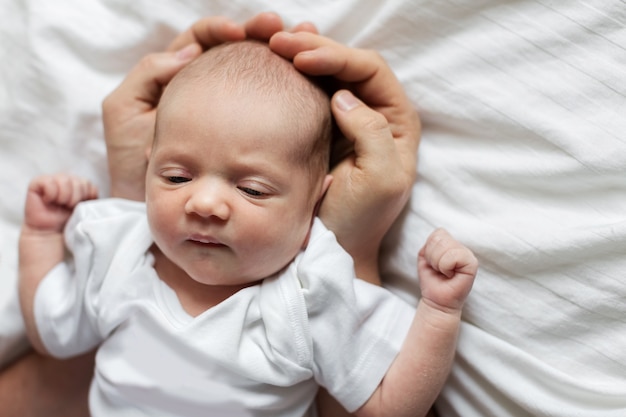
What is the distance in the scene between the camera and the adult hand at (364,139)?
3.38ft

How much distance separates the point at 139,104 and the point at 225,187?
324 mm

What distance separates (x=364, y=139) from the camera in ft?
3.38

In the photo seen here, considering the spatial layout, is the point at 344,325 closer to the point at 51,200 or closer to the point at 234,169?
the point at 234,169

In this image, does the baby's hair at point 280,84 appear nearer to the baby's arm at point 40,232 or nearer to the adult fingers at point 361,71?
the adult fingers at point 361,71

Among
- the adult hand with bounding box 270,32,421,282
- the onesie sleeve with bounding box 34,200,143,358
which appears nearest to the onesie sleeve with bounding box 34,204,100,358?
the onesie sleeve with bounding box 34,200,143,358

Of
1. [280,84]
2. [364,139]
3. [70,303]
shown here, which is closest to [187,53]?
[280,84]

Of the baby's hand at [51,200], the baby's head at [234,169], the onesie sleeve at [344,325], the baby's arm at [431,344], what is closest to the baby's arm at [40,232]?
the baby's hand at [51,200]

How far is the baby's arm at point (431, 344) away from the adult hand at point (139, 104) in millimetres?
532

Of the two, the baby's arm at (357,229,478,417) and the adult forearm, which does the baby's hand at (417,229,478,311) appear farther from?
the adult forearm

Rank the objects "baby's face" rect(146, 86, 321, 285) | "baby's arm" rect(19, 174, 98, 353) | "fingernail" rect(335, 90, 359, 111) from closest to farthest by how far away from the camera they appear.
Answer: "baby's face" rect(146, 86, 321, 285)
"fingernail" rect(335, 90, 359, 111)
"baby's arm" rect(19, 174, 98, 353)

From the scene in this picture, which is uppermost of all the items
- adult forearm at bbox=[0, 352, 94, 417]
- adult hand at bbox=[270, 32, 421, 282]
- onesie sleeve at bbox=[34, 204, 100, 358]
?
adult hand at bbox=[270, 32, 421, 282]

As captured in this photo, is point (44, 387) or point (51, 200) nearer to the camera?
point (51, 200)

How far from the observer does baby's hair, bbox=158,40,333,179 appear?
978mm

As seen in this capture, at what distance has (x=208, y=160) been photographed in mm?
954
